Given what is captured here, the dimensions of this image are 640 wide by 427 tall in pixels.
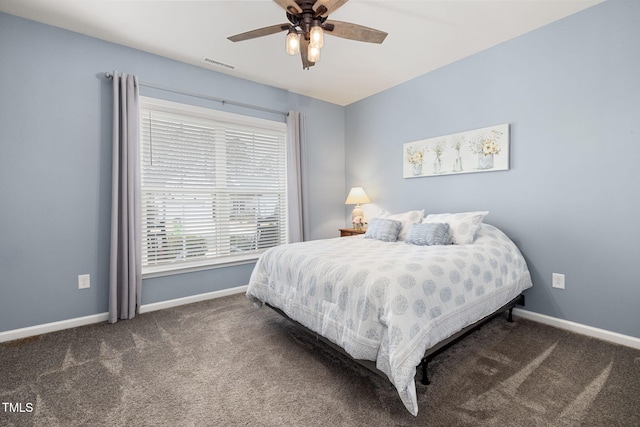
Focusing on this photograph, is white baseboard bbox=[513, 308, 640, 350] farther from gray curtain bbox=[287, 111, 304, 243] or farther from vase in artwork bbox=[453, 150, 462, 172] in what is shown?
gray curtain bbox=[287, 111, 304, 243]

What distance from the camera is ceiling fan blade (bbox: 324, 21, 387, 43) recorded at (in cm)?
192

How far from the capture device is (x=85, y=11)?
2.36 m

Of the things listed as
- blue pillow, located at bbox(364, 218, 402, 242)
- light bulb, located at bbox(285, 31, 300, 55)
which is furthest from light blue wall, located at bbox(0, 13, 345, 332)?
blue pillow, located at bbox(364, 218, 402, 242)

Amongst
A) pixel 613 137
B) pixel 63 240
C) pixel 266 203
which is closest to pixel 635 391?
pixel 613 137

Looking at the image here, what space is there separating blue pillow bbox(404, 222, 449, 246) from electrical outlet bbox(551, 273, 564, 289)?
39.3 inches

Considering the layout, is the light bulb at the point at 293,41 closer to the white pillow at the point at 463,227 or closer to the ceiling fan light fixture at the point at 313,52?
the ceiling fan light fixture at the point at 313,52

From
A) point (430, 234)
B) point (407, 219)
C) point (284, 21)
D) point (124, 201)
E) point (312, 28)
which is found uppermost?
point (284, 21)

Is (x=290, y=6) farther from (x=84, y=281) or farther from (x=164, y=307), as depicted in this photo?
(x=164, y=307)

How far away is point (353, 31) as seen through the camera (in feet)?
6.53

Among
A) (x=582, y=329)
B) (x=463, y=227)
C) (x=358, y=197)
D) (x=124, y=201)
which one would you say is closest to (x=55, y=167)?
(x=124, y=201)

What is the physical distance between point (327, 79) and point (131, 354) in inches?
139

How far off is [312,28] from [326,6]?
0.14m

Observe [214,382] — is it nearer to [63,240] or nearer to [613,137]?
[63,240]

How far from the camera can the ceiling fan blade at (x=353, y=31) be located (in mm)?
1922
